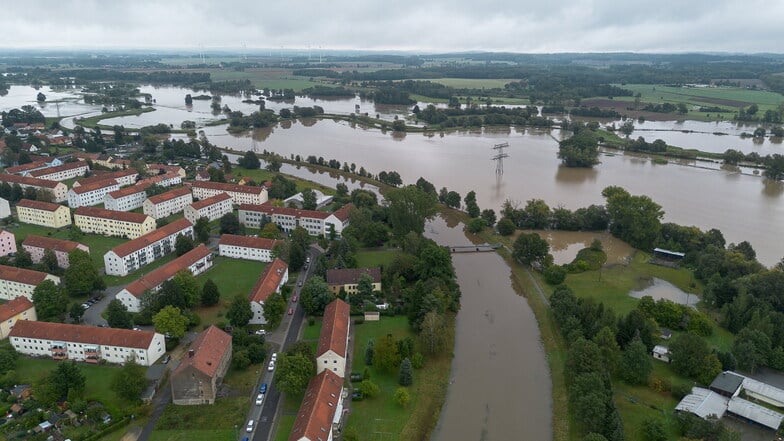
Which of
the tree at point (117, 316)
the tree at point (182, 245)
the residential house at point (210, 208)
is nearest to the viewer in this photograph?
the tree at point (117, 316)

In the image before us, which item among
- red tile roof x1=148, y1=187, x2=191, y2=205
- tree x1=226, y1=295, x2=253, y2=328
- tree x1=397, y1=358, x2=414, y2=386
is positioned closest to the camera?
tree x1=397, y1=358, x2=414, y2=386

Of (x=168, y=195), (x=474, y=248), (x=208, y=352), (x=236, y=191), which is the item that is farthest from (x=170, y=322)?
(x=236, y=191)

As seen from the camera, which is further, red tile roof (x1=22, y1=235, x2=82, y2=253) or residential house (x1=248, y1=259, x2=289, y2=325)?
red tile roof (x1=22, y1=235, x2=82, y2=253)

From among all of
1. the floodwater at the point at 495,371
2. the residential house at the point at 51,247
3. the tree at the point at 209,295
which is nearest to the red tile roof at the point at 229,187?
the residential house at the point at 51,247

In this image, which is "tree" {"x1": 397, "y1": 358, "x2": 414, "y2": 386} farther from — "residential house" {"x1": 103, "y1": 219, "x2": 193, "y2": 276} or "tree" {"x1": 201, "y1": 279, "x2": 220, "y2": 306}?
"residential house" {"x1": 103, "y1": 219, "x2": 193, "y2": 276}

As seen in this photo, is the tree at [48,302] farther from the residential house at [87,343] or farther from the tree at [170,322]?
the tree at [170,322]

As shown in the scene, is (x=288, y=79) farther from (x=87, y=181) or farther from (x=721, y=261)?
(x=721, y=261)

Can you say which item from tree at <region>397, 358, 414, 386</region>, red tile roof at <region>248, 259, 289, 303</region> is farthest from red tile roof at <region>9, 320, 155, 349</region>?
tree at <region>397, 358, 414, 386</region>

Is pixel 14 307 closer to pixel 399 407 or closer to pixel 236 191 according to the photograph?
pixel 399 407
